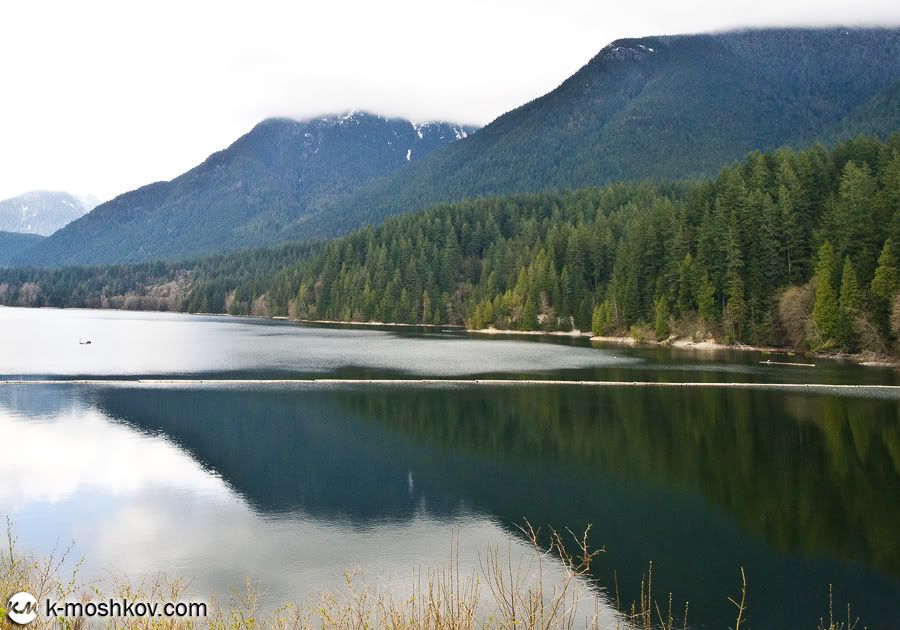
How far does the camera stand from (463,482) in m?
29.9

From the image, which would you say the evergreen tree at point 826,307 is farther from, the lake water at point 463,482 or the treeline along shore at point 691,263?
the lake water at point 463,482

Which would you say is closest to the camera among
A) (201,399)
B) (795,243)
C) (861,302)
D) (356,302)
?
(201,399)

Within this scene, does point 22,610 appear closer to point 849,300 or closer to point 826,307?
point 849,300

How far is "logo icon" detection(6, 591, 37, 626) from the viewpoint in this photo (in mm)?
9320

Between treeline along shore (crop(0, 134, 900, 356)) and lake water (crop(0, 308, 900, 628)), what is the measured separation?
67.1 ft

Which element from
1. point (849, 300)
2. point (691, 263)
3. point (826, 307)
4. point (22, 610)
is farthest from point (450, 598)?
point (691, 263)

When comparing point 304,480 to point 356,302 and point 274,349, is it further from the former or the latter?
point 356,302

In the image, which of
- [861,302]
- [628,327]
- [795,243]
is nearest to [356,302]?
[628,327]

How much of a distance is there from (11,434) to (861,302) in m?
71.1

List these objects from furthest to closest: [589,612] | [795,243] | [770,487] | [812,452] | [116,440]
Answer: [795,243]
[116,440]
[812,452]
[770,487]
[589,612]

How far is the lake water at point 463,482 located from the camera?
20797 millimetres

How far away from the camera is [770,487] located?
94.8 ft

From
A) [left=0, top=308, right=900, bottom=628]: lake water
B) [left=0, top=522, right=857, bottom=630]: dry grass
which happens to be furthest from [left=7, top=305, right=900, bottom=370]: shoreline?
[left=0, top=522, right=857, bottom=630]: dry grass

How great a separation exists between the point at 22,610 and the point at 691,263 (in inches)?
3765
